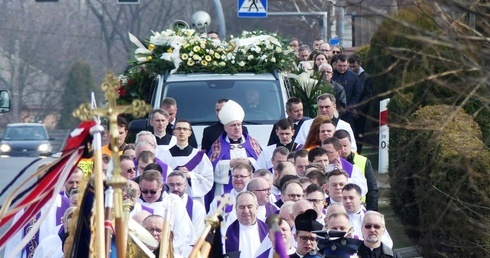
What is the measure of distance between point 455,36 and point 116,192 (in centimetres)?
148

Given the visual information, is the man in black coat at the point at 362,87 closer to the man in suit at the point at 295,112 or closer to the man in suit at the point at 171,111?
the man in suit at the point at 295,112

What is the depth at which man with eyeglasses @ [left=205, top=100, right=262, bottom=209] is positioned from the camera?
14.3 meters

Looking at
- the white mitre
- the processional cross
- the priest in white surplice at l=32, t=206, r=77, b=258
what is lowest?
the priest in white surplice at l=32, t=206, r=77, b=258

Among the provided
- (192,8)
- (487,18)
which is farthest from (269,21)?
(487,18)

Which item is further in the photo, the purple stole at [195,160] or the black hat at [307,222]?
the purple stole at [195,160]

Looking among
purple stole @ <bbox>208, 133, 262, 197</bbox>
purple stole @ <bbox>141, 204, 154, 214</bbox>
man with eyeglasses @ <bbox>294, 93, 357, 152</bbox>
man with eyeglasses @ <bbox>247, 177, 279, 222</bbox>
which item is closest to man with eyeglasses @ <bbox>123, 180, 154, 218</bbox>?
purple stole @ <bbox>141, 204, 154, 214</bbox>

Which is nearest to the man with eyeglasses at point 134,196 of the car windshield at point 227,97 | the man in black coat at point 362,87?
the car windshield at point 227,97

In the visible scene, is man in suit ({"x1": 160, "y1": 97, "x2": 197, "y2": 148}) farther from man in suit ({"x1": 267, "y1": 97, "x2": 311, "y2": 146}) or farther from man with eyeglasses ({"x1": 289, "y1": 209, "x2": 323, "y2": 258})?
man with eyeglasses ({"x1": 289, "y1": 209, "x2": 323, "y2": 258})

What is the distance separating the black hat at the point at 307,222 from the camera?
9633mm

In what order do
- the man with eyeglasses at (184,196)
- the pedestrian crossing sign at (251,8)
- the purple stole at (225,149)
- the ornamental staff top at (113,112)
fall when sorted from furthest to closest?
the pedestrian crossing sign at (251,8)
the purple stole at (225,149)
the man with eyeglasses at (184,196)
the ornamental staff top at (113,112)

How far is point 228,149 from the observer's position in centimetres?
1449

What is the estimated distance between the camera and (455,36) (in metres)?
5.97

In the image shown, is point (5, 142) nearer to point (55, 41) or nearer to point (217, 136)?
point (55, 41)

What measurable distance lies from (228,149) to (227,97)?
68.9 inches
